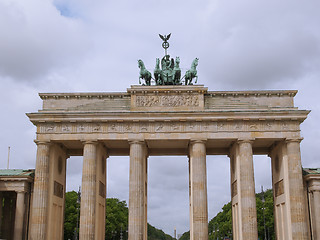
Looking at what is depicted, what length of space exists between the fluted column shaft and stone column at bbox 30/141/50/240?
19.3 meters

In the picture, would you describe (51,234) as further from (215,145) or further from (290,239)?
(290,239)

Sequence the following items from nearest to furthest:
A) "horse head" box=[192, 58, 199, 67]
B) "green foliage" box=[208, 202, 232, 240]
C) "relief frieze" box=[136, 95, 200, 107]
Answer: "relief frieze" box=[136, 95, 200, 107] < "horse head" box=[192, 58, 199, 67] < "green foliage" box=[208, 202, 232, 240]

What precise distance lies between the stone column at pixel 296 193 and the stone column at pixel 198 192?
8.33 metres

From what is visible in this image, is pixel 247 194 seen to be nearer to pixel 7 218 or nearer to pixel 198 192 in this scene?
pixel 198 192

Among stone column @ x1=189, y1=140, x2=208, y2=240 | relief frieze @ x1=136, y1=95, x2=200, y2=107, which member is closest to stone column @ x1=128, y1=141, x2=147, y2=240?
relief frieze @ x1=136, y1=95, x2=200, y2=107

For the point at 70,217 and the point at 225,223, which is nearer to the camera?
the point at 70,217

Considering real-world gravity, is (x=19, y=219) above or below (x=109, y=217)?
below

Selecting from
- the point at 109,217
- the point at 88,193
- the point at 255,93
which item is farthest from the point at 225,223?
the point at 88,193

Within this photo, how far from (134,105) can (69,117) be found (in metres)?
6.73

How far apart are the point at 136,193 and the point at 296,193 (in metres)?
15.5

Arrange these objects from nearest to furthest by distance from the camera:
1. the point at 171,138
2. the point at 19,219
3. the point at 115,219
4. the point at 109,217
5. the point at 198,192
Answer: the point at 198,192 → the point at 19,219 → the point at 171,138 → the point at 109,217 → the point at 115,219

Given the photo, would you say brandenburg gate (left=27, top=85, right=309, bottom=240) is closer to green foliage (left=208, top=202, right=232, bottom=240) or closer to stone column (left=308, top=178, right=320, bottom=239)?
stone column (left=308, top=178, right=320, bottom=239)

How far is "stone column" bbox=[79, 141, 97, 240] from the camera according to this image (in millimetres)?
41938

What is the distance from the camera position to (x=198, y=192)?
42.7 metres
